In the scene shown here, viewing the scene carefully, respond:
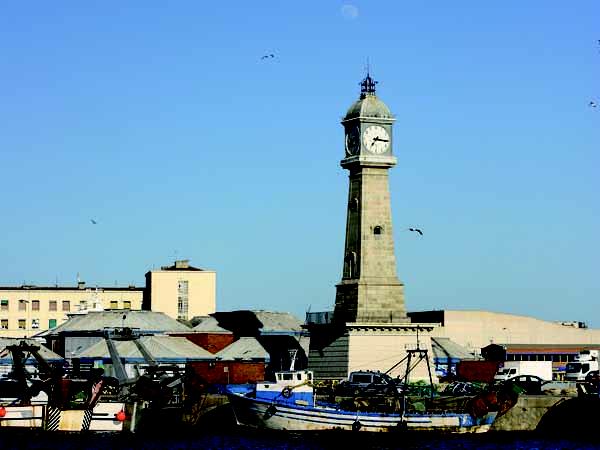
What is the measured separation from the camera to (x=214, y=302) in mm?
195125

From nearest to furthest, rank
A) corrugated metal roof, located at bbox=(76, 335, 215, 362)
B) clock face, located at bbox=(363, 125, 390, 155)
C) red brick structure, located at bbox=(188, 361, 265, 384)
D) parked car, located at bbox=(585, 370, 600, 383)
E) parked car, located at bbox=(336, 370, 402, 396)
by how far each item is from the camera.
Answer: parked car, located at bbox=(336, 370, 402, 396) → parked car, located at bbox=(585, 370, 600, 383) → clock face, located at bbox=(363, 125, 390, 155) → red brick structure, located at bbox=(188, 361, 265, 384) → corrugated metal roof, located at bbox=(76, 335, 215, 362)

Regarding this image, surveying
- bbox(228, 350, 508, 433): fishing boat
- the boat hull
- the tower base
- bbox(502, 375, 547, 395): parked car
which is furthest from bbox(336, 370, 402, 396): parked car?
bbox(502, 375, 547, 395): parked car

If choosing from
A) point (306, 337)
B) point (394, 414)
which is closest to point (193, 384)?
point (394, 414)

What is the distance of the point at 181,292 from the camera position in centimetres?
19175

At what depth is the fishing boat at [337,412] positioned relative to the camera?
95125mm

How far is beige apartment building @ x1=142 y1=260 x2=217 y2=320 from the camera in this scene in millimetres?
191625

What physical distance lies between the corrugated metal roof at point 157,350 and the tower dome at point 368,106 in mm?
26666

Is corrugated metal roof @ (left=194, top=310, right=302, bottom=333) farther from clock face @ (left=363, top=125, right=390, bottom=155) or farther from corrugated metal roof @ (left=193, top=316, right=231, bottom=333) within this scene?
→ clock face @ (left=363, top=125, right=390, bottom=155)

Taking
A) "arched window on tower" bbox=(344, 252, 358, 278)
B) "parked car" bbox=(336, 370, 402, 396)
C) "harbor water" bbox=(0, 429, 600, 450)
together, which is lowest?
"harbor water" bbox=(0, 429, 600, 450)

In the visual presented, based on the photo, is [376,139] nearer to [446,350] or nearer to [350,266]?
[350,266]

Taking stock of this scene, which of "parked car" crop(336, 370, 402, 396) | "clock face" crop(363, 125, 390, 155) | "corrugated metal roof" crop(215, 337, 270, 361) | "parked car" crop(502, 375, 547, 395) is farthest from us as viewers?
"corrugated metal roof" crop(215, 337, 270, 361)

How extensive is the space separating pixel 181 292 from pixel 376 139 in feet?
242

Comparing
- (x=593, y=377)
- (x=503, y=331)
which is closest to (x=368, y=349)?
(x=593, y=377)

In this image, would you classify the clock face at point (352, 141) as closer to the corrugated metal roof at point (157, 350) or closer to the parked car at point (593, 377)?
the corrugated metal roof at point (157, 350)
